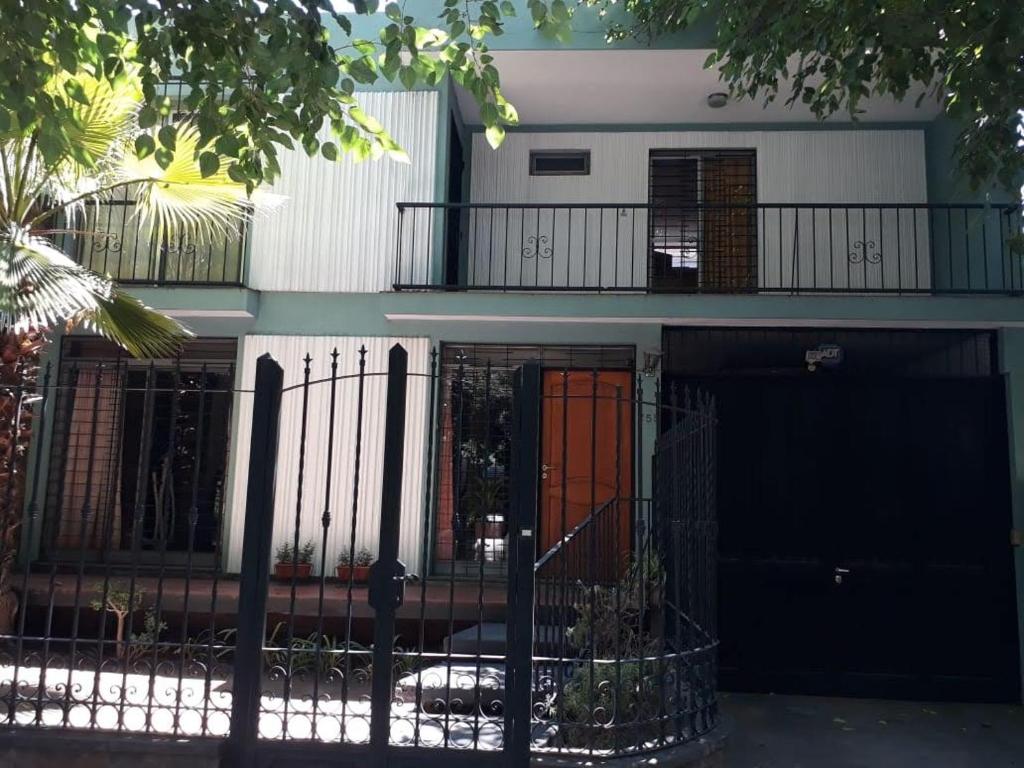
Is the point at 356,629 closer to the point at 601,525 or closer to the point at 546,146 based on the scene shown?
the point at 601,525

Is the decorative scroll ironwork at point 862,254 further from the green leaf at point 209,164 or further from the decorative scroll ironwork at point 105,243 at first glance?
the decorative scroll ironwork at point 105,243

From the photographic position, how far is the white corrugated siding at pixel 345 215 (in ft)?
31.0

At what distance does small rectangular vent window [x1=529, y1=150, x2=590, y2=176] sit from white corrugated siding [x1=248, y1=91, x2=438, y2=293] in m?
1.59

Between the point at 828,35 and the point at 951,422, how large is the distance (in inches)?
174

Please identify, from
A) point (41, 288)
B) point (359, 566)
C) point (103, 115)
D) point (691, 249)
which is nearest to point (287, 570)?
point (359, 566)

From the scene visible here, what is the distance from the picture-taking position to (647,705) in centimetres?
497

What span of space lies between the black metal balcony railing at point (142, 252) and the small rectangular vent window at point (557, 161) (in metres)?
3.60

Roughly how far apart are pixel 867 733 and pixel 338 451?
551 cm

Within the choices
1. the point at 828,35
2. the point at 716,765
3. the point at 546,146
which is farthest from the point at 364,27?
the point at 716,765

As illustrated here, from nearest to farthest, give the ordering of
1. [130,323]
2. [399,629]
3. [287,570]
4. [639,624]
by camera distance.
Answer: [639,624] → [130,323] → [399,629] → [287,570]

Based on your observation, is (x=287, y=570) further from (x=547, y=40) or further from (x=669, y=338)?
(x=547, y=40)

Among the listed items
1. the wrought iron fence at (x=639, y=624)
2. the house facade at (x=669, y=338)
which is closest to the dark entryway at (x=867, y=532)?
the house facade at (x=669, y=338)

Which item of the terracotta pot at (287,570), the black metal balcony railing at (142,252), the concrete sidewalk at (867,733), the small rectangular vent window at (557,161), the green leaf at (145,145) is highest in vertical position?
the small rectangular vent window at (557,161)

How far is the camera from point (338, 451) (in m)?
9.07
